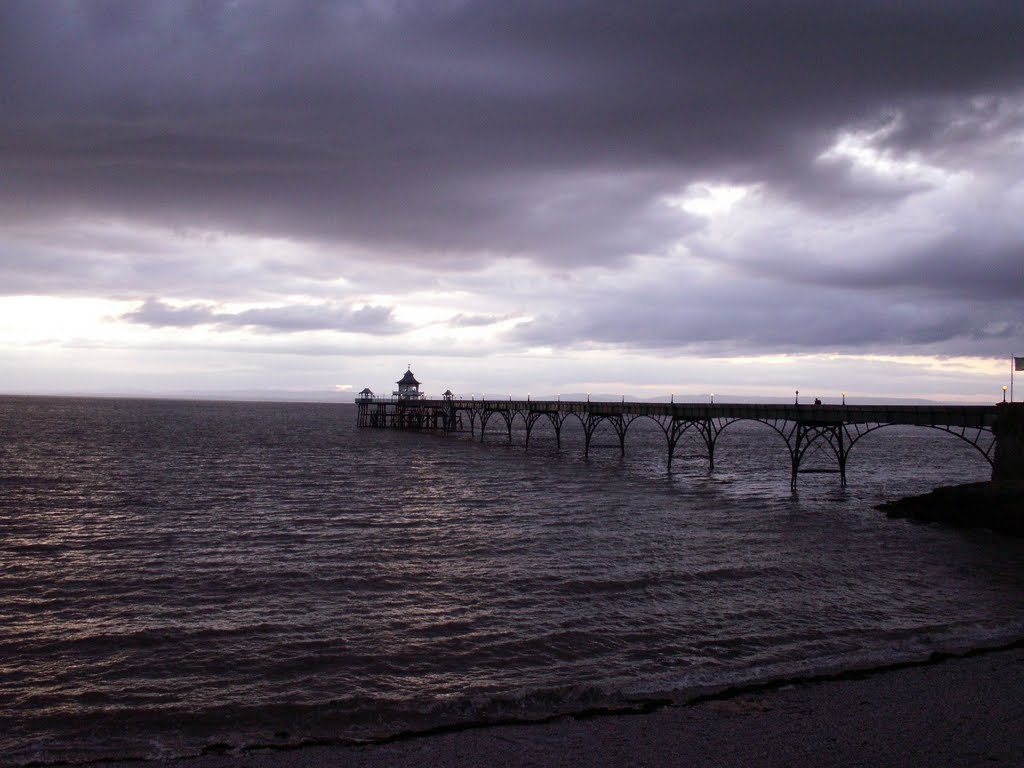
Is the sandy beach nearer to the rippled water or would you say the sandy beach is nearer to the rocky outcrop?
the rippled water

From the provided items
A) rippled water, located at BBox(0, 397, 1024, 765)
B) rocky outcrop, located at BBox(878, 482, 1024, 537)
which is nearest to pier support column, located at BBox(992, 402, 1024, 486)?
rocky outcrop, located at BBox(878, 482, 1024, 537)

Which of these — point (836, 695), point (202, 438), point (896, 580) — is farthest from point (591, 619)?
point (202, 438)

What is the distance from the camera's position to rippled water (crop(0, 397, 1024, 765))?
11.6 m

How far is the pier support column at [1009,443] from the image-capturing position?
96.6ft

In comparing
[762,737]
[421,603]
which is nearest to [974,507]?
[421,603]

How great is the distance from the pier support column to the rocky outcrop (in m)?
1.21

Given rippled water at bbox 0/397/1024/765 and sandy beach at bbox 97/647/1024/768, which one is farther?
rippled water at bbox 0/397/1024/765

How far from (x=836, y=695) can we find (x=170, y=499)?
30.3 meters

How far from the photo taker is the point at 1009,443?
98.8 feet

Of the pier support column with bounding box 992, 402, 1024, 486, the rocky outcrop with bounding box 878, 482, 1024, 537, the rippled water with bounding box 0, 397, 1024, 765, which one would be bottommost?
the rippled water with bounding box 0, 397, 1024, 765

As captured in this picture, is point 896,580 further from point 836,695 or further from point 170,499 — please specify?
point 170,499

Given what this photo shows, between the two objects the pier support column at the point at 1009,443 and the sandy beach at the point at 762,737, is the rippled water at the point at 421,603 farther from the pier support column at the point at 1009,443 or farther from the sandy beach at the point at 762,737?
the pier support column at the point at 1009,443

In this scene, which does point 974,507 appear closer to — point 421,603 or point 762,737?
point 421,603

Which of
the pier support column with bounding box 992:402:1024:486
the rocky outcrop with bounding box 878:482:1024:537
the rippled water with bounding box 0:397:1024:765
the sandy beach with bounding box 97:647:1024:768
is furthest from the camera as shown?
the pier support column with bounding box 992:402:1024:486
